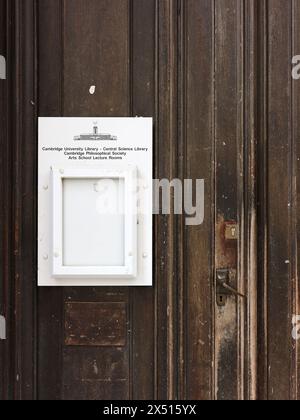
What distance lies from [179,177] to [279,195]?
0.31m

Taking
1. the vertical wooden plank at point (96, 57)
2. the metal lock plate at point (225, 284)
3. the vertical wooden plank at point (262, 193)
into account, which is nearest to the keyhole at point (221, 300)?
the metal lock plate at point (225, 284)

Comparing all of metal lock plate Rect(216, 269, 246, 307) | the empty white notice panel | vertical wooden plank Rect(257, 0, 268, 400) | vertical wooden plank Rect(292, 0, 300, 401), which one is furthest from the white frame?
vertical wooden plank Rect(292, 0, 300, 401)

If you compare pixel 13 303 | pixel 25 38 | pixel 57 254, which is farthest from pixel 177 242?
pixel 25 38

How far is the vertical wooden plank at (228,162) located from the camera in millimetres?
1292

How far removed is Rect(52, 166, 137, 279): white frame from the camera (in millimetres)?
1258

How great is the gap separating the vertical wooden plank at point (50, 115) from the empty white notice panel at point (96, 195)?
6 centimetres

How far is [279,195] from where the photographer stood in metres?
1.30

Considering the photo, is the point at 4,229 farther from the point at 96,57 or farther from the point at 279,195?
the point at 279,195

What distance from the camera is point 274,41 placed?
4.23ft

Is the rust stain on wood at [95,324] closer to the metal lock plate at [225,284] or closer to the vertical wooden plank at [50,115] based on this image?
the vertical wooden plank at [50,115]

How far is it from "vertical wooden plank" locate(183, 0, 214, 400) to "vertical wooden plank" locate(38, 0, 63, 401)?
0.39m
